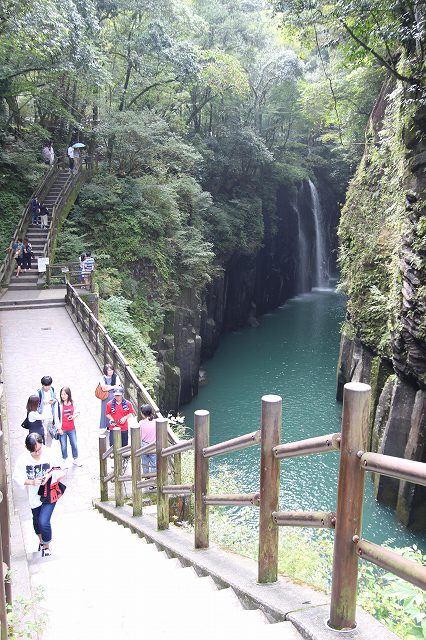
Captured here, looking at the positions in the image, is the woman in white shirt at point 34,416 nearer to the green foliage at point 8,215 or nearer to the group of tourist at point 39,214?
the green foliage at point 8,215

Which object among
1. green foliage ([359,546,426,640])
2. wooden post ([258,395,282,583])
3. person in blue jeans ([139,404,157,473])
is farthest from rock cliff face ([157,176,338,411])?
wooden post ([258,395,282,583])

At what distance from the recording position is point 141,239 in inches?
891

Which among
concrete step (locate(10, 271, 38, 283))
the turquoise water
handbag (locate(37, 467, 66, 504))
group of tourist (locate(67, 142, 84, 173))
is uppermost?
group of tourist (locate(67, 142, 84, 173))

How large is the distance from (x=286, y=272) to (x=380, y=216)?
26.1m

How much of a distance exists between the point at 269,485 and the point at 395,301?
1152 centimetres

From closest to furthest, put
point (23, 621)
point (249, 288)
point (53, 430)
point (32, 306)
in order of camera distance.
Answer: point (23, 621), point (53, 430), point (32, 306), point (249, 288)

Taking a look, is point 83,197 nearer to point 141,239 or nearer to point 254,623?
point 141,239

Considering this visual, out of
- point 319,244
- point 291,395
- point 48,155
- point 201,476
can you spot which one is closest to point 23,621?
point 201,476

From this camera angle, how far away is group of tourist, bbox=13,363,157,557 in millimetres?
5496

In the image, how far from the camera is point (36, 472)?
5.51 m

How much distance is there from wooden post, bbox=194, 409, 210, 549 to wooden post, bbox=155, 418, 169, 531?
104cm

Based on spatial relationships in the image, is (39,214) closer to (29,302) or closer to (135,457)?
(29,302)

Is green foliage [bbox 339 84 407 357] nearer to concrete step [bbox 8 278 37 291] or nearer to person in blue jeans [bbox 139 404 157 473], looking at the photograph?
person in blue jeans [bbox 139 404 157 473]

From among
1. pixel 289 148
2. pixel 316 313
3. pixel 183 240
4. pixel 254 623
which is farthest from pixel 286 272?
pixel 254 623
